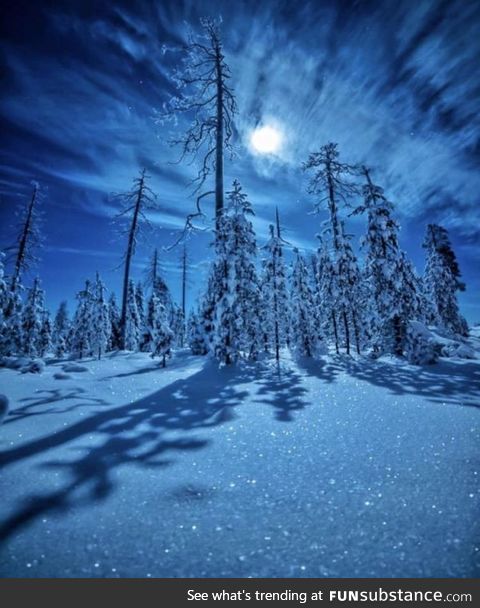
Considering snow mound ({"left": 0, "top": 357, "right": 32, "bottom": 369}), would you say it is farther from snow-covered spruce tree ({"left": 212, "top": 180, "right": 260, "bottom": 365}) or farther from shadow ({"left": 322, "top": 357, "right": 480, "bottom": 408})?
shadow ({"left": 322, "top": 357, "right": 480, "bottom": 408})

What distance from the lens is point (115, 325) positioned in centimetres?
4606

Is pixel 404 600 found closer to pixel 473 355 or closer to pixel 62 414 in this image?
pixel 62 414

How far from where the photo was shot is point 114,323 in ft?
152

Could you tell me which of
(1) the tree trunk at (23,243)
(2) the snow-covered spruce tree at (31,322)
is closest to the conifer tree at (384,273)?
(1) the tree trunk at (23,243)

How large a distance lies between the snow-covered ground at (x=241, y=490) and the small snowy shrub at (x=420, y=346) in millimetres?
6576

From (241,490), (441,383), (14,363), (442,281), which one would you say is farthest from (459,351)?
(442,281)

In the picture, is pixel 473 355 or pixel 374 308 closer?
pixel 473 355

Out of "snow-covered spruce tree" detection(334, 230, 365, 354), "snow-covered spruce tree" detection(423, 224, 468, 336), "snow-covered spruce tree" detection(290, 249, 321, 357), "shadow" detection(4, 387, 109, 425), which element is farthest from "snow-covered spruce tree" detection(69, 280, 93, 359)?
"snow-covered spruce tree" detection(423, 224, 468, 336)

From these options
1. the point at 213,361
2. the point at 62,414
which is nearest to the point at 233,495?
the point at 62,414

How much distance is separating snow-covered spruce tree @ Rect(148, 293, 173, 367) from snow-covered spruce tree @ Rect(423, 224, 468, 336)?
93.7ft

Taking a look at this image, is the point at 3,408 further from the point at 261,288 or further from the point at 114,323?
the point at 114,323

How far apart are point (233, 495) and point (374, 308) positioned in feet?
53.9

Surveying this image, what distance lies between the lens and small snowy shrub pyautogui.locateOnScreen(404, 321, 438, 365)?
10.7 meters

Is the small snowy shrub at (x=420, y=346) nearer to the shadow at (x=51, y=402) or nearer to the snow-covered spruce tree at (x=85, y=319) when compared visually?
the shadow at (x=51, y=402)
